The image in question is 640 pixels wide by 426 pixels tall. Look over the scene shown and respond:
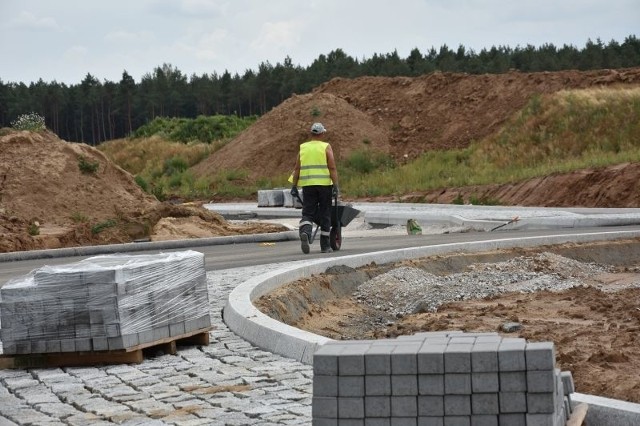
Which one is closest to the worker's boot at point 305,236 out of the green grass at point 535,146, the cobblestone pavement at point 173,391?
the cobblestone pavement at point 173,391

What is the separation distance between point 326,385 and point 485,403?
32.3 inches

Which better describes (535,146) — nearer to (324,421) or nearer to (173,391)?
(173,391)

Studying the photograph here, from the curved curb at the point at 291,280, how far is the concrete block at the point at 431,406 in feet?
9.40

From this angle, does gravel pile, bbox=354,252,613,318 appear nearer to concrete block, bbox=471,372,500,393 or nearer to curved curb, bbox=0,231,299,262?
curved curb, bbox=0,231,299,262

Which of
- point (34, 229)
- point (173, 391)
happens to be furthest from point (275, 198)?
point (173, 391)

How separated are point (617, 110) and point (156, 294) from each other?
3913 centimetres

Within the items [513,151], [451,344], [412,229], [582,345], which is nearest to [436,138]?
[513,151]

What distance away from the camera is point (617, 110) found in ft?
152

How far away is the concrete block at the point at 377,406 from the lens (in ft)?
20.5

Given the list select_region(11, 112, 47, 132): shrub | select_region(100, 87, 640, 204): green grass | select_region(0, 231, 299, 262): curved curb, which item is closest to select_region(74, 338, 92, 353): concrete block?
select_region(0, 231, 299, 262): curved curb

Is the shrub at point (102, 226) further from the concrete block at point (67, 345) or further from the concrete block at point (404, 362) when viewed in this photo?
the concrete block at point (404, 362)

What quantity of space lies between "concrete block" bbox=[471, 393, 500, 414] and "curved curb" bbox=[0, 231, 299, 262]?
16.3 m

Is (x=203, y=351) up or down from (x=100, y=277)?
down

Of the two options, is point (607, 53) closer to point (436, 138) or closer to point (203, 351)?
point (436, 138)
